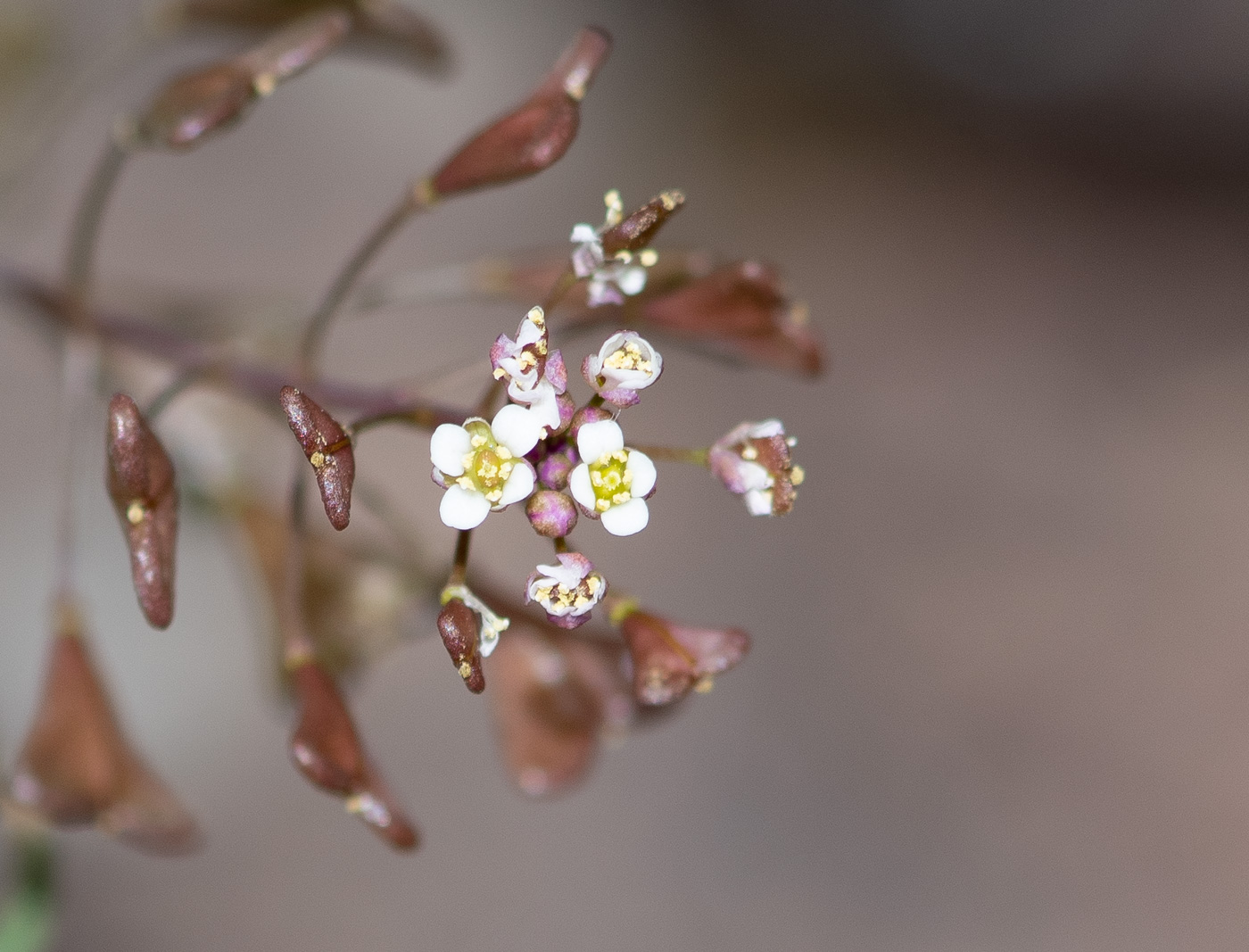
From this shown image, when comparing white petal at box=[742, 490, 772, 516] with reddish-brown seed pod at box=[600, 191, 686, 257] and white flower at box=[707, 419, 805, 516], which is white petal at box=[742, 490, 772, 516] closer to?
white flower at box=[707, 419, 805, 516]

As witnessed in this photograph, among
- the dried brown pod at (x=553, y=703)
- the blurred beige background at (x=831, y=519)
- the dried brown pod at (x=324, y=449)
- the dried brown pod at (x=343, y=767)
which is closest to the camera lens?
the dried brown pod at (x=324, y=449)

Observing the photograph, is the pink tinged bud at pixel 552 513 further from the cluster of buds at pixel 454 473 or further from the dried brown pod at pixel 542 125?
the dried brown pod at pixel 542 125

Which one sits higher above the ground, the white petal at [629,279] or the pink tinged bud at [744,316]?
the pink tinged bud at [744,316]

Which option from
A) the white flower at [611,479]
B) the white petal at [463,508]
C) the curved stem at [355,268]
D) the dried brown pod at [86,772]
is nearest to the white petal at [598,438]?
the white flower at [611,479]

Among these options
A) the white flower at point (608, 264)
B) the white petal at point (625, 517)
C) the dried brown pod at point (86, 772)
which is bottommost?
the dried brown pod at point (86, 772)

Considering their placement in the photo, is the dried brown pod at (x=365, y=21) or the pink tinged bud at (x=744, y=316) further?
the dried brown pod at (x=365, y=21)

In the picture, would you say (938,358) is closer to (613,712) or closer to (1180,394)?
(1180,394)
